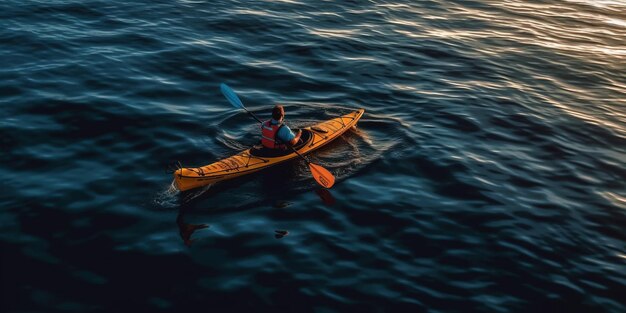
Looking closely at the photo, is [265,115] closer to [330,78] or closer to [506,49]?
[330,78]

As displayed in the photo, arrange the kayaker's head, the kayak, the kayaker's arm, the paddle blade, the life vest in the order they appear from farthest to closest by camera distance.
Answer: the kayaker's arm → the life vest → the kayaker's head → the paddle blade → the kayak

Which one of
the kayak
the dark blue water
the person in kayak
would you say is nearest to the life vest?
the person in kayak

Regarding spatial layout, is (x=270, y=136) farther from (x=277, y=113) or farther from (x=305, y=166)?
(x=305, y=166)

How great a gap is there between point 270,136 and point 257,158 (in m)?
0.62

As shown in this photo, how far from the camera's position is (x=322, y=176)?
46.7 ft

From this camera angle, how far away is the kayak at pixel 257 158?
45.4ft

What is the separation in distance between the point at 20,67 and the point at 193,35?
6616 mm

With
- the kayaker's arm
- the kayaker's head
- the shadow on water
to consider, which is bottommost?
the shadow on water

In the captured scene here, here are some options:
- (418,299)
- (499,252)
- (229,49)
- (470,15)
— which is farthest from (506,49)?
(418,299)

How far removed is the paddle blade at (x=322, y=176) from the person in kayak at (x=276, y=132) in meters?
1.24

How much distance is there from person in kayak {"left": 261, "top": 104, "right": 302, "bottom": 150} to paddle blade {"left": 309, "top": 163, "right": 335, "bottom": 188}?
4.05 feet

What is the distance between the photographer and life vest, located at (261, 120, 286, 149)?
1520cm

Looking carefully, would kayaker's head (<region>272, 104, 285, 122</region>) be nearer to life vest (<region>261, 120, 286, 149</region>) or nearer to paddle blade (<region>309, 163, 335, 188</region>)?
life vest (<region>261, 120, 286, 149</region>)

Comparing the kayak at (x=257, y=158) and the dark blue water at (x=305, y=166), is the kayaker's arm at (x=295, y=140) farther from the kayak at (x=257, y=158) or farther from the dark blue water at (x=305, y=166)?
the dark blue water at (x=305, y=166)
